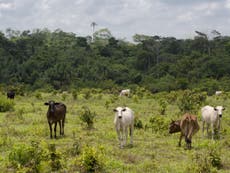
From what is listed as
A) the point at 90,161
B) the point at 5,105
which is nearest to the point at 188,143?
the point at 90,161

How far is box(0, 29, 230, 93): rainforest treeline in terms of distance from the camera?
56719 millimetres

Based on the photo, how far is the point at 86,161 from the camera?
1005 cm

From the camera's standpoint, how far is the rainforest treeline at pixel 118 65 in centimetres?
5672

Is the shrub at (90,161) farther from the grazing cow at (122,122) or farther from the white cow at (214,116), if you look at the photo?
the white cow at (214,116)

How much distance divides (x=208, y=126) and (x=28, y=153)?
30.8 feet

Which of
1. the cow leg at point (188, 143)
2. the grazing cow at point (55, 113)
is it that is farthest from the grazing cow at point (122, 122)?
the grazing cow at point (55, 113)

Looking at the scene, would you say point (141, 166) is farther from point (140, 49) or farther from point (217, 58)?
point (140, 49)

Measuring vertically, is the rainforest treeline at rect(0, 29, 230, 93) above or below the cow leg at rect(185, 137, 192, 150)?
above

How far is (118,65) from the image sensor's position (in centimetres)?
6731

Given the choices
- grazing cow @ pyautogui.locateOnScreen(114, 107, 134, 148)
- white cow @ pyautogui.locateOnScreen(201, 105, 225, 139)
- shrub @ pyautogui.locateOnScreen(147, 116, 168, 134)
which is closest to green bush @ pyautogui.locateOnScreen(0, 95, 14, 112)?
shrub @ pyautogui.locateOnScreen(147, 116, 168, 134)

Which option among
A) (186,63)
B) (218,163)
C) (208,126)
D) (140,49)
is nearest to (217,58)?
(186,63)

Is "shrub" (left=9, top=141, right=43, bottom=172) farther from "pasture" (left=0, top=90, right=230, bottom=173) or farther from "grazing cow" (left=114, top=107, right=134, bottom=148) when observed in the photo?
"grazing cow" (left=114, top=107, right=134, bottom=148)

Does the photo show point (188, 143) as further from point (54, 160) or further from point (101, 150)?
point (54, 160)

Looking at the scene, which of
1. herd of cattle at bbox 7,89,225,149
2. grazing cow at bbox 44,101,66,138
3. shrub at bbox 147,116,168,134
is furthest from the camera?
shrub at bbox 147,116,168,134
